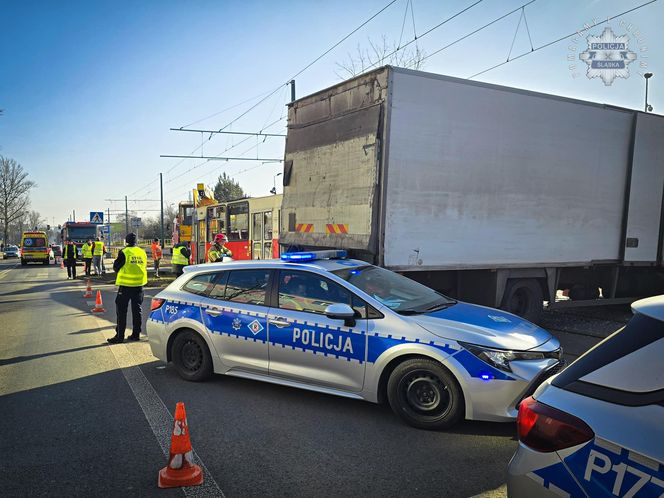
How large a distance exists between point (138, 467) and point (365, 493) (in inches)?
64.1

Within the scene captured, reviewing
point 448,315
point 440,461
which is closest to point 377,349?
point 448,315

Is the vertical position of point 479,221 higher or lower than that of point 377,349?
higher

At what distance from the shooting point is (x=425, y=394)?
409 centimetres

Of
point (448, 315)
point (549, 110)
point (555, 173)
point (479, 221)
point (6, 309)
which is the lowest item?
point (6, 309)

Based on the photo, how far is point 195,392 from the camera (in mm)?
5113

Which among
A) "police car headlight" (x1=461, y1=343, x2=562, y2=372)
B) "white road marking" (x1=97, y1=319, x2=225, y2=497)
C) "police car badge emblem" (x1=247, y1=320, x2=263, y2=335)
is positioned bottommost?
"white road marking" (x1=97, y1=319, x2=225, y2=497)

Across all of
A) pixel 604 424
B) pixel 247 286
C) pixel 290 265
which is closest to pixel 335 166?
pixel 290 265

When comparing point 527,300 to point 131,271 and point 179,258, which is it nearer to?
point 131,271

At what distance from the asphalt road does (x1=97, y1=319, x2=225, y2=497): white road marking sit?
1 centimetres

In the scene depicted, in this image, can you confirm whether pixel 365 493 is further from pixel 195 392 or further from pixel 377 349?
pixel 195 392

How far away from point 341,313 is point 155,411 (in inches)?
79.4

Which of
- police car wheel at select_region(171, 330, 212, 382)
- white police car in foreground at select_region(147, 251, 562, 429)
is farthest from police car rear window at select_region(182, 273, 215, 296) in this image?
police car wheel at select_region(171, 330, 212, 382)

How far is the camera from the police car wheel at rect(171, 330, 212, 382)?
5.39 m

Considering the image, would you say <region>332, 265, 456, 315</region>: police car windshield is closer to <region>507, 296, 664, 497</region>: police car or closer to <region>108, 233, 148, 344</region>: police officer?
<region>507, 296, 664, 497</region>: police car
